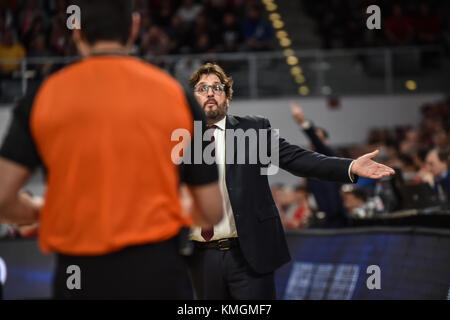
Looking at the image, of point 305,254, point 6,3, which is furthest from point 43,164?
point 6,3

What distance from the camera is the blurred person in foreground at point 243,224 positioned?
4699 millimetres

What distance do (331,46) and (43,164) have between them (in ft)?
46.7

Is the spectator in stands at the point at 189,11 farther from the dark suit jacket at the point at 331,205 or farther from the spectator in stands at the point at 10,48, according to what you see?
the dark suit jacket at the point at 331,205

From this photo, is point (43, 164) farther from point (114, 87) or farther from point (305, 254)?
point (305, 254)

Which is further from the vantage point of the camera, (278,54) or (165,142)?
(278,54)

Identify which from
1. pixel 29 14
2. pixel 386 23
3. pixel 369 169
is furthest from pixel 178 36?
pixel 369 169

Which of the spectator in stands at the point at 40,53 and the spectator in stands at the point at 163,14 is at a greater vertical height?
the spectator in stands at the point at 163,14

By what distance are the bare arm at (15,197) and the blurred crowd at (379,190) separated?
425 centimetres

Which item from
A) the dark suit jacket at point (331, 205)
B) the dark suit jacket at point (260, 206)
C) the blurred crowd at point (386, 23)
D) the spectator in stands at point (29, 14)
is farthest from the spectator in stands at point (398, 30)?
the dark suit jacket at point (260, 206)

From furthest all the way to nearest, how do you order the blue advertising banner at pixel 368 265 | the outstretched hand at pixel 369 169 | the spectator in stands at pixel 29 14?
1. the spectator in stands at pixel 29 14
2. the blue advertising banner at pixel 368 265
3. the outstretched hand at pixel 369 169

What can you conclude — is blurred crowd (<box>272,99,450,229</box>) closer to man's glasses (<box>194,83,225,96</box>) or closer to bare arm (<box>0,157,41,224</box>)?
man's glasses (<box>194,83,225,96</box>)

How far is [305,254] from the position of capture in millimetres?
8445

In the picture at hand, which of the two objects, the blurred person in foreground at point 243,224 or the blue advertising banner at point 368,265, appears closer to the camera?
the blurred person in foreground at point 243,224

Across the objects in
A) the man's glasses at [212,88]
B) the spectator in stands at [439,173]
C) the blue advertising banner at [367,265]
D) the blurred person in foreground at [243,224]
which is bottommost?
the blue advertising banner at [367,265]
